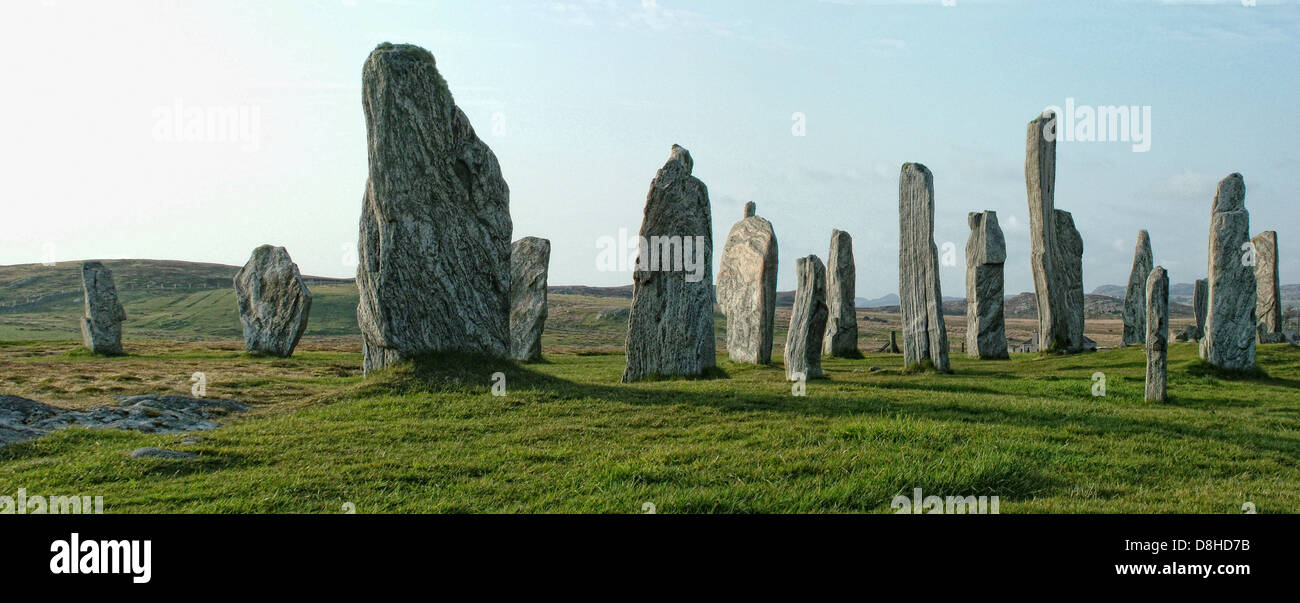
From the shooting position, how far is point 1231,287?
17.1 meters

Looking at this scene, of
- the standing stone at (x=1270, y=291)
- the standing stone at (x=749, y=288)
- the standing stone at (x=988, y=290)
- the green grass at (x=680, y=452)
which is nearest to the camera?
the green grass at (x=680, y=452)

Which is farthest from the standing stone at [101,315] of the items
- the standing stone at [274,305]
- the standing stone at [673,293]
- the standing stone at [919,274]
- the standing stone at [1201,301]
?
the standing stone at [1201,301]

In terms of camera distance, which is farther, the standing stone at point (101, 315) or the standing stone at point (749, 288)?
the standing stone at point (101, 315)

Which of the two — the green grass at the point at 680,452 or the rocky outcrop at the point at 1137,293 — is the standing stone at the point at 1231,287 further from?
the rocky outcrop at the point at 1137,293

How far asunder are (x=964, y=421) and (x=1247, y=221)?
10991mm

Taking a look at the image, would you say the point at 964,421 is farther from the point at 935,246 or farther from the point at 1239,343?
the point at 1239,343

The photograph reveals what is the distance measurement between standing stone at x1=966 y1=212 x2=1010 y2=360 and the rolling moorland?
7.24 metres

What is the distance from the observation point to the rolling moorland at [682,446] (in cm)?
676

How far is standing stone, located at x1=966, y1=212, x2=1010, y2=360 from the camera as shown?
2431cm

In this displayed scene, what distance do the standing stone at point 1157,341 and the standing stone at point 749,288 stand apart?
9.49 m

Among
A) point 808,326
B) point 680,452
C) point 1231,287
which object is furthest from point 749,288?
point 680,452

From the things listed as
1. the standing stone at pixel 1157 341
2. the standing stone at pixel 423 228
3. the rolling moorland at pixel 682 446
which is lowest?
the rolling moorland at pixel 682 446
